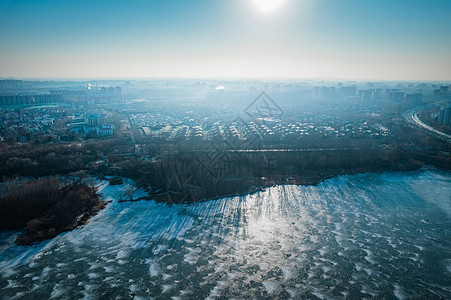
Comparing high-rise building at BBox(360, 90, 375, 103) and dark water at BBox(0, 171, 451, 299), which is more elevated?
high-rise building at BBox(360, 90, 375, 103)

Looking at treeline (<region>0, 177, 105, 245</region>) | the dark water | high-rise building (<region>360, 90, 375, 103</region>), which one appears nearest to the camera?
the dark water

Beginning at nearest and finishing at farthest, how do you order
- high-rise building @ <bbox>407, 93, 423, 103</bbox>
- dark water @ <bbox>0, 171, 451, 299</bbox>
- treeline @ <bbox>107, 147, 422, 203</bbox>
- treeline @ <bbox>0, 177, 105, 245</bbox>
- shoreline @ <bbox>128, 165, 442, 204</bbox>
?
dark water @ <bbox>0, 171, 451, 299</bbox> < treeline @ <bbox>0, 177, 105, 245</bbox> < shoreline @ <bbox>128, 165, 442, 204</bbox> < treeline @ <bbox>107, 147, 422, 203</bbox> < high-rise building @ <bbox>407, 93, 423, 103</bbox>

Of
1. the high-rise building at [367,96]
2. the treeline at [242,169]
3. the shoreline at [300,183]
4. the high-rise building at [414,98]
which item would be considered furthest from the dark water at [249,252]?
the high-rise building at [367,96]

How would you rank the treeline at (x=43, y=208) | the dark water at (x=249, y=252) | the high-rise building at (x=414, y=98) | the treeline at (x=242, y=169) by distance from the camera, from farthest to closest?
the high-rise building at (x=414, y=98) < the treeline at (x=242, y=169) < the treeline at (x=43, y=208) < the dark water at (x=249, y=252)

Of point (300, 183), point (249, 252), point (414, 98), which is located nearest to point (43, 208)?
point (249, 252)

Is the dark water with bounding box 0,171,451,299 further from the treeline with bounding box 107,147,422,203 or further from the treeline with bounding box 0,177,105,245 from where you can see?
the treeline with bounding box 107,147,422,203

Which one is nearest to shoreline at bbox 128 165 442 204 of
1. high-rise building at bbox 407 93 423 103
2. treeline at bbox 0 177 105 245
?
treeline at bbox 0 177 105 245

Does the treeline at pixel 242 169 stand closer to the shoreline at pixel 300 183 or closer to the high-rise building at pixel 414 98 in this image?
the shoreline at pixel 300 183
